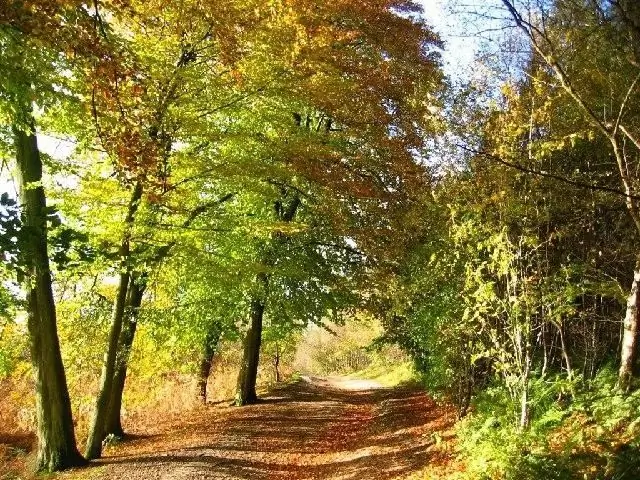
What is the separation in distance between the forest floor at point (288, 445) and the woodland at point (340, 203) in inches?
18.9

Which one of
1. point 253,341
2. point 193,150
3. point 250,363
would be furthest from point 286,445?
point 193,150

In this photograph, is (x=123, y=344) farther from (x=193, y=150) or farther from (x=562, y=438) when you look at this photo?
(x=562, y=438)

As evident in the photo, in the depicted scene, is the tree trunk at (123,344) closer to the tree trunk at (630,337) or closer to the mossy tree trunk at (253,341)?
the mossy tree trunk at (253,341)

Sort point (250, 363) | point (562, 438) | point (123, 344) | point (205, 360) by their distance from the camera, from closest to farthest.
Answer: point (562, 438)
point (123, 344)
point (250, 363)
point (205, 360)

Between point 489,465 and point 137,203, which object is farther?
point 137,203

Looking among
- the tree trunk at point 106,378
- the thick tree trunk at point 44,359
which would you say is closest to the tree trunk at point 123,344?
the tree trunk at point 106,378

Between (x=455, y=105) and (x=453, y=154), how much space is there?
3.62ft

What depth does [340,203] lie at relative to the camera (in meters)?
13.6

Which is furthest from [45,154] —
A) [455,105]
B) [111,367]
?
[455,105]

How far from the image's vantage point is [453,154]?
406 inches

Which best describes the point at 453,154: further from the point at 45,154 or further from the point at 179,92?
the point at 45,154

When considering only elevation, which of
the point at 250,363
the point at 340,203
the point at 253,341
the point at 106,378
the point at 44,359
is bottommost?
the point at 250,363

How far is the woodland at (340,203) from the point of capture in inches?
221

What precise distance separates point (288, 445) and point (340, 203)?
567 centimetres
